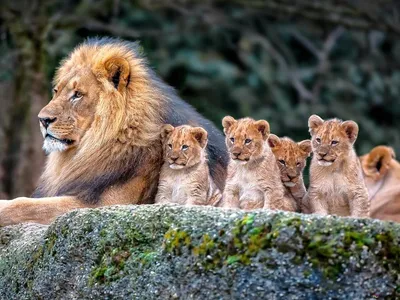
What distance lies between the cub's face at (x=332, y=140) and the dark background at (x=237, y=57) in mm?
6727

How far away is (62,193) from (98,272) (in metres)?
1.64

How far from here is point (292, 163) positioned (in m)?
6.61

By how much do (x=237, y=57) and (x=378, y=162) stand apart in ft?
27.4

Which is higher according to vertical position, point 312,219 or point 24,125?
point 312,219

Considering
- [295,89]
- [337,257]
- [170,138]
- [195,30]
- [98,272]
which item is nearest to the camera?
[337,257]

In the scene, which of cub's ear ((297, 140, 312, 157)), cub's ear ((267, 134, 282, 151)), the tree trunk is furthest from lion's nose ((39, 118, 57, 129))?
the tree trunk

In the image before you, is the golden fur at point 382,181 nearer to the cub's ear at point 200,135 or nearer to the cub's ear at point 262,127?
the cub's ear at point 200,135

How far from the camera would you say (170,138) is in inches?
269

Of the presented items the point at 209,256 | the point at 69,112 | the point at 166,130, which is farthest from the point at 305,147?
the point at 209,256

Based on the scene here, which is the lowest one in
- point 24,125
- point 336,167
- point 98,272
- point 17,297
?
point 24,125

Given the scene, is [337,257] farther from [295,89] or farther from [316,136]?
[295,89]

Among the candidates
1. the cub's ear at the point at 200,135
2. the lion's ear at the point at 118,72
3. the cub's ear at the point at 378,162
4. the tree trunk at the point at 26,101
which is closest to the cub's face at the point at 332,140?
the cub's ear at the point at 200,135

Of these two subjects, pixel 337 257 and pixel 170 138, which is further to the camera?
pixel 170 138

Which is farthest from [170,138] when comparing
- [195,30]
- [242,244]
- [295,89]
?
[295,89]
